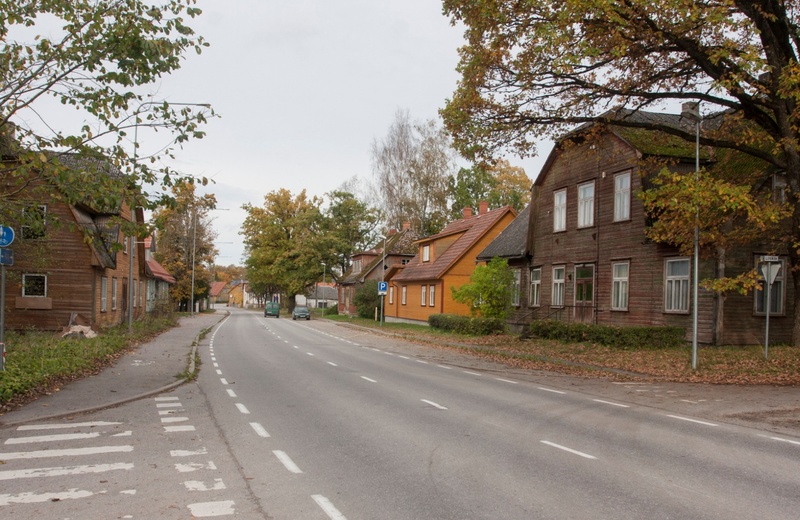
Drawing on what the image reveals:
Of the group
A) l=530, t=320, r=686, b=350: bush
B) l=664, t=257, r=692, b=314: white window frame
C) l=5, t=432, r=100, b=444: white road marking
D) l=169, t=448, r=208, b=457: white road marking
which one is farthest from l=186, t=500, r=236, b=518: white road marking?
l=664, t=257, r=692, b=314: white window frame

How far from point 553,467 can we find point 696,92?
13.5 metres

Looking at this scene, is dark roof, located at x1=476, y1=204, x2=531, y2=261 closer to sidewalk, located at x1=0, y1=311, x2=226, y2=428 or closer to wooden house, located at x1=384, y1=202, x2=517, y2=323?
wooden house, located at x1=384, y1=202, x2=517, y2=323

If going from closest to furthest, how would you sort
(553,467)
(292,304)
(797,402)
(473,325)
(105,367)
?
1. (553,467)
2. (797,402)
3. (105,367)
4. (473,325)
5. (292,304)

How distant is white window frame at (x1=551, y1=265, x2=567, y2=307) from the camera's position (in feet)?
94.1

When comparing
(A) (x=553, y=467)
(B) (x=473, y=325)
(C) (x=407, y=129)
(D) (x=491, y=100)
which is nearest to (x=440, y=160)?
(C) (x=407, y=129)

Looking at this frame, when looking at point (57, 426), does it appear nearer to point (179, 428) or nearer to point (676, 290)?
point (179, 428)

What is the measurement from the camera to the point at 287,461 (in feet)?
23.8

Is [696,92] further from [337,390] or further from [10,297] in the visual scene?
[10,297]

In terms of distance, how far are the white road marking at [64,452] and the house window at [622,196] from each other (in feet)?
68.2

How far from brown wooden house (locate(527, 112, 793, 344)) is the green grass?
1403 cm

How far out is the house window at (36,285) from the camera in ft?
88.8

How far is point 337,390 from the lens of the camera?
13195 millimetres

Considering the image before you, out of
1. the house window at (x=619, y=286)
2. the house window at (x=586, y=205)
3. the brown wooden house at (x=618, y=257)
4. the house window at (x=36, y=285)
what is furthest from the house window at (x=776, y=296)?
the house window at (x=36, y=285)

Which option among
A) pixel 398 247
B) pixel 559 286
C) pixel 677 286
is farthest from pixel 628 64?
pixel 398 247
